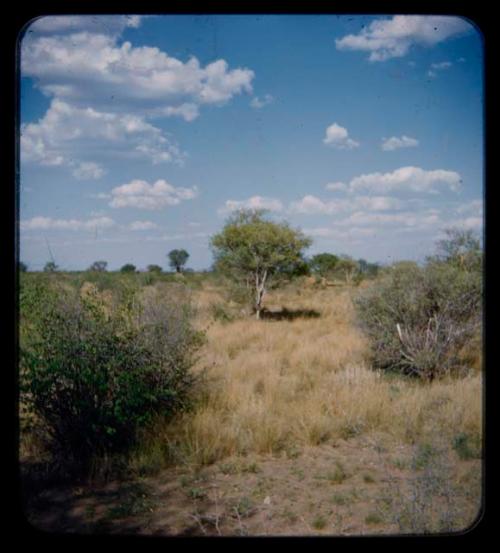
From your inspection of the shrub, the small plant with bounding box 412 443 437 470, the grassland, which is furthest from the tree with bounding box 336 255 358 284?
the small plant with bounding box 412 443 437 470

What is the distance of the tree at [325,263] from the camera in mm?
19969

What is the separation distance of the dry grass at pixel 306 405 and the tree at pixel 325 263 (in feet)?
39.4

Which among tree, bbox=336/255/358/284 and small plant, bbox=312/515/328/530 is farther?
tree, bbox=336/255/358/284

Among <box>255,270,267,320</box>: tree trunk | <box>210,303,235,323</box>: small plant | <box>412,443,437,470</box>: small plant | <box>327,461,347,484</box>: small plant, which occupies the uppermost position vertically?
<box>255,270,267,320</box>: tree trunk

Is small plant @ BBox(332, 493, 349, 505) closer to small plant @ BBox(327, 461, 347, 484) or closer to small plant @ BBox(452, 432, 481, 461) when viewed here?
small plant @ BBox(327, 461, 347, 484)

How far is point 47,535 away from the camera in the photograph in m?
2.48

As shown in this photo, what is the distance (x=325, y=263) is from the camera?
21.2m

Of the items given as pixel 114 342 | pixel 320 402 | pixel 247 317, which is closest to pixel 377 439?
pixel 320 402

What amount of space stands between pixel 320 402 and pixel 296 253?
9686mm

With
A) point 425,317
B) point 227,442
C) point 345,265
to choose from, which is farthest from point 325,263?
point 227,442

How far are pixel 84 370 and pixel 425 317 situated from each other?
4748 millimetres

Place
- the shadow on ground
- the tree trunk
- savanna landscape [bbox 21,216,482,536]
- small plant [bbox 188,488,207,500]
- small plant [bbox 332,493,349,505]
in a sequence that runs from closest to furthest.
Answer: savanna landscape [bbox 21,216,482,536] < small plant [bbox 332,493,349,505] < small plant [bbox 188,488,207,500] < the shadow on ground < the tree trunk

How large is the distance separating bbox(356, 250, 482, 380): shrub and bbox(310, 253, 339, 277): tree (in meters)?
11.9

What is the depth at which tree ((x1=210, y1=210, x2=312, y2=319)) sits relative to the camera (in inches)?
551
